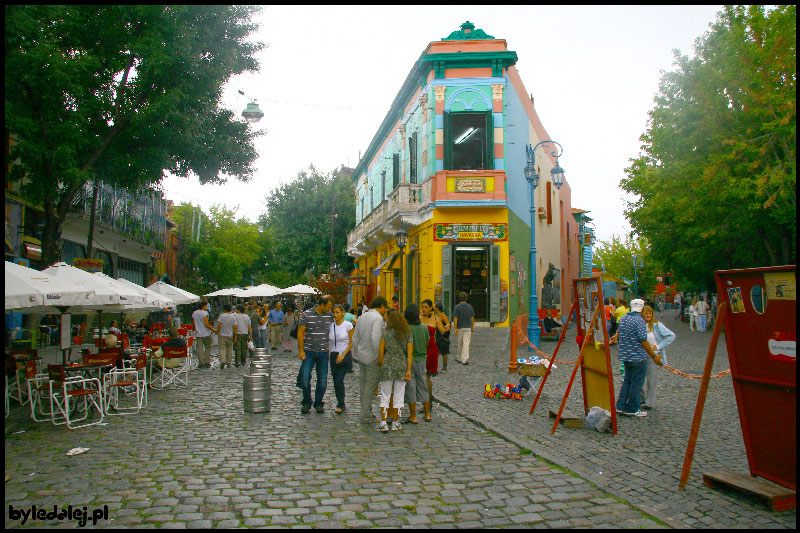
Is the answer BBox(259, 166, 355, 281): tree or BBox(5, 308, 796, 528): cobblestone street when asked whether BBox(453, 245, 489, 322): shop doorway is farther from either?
BBox(259, 166, 355, 281): tree

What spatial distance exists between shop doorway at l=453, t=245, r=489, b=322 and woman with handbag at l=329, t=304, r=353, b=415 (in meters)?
11.0

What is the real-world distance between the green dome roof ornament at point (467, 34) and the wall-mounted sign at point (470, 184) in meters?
4.87

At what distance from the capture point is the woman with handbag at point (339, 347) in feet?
31.1

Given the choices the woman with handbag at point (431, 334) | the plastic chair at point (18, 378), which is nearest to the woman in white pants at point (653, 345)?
the woman with handbag at point (431, 334)

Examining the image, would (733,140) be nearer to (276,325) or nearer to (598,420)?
(276,325)

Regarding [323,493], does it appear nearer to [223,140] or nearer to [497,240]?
[223,140]

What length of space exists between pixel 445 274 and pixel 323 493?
15.0 m

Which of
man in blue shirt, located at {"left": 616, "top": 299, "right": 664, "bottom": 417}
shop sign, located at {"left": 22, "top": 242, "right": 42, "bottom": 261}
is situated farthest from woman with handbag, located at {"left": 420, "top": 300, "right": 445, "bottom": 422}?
shop sign, located at {"left": 22, "top": 242, "right": 42, "bottom": 261}

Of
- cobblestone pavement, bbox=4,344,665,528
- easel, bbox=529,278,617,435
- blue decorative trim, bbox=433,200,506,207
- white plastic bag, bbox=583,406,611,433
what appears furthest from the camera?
blue decorative trim, bbox=433,200,506,207

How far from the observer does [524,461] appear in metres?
6.41

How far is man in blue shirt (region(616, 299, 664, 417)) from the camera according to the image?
862 centimetres

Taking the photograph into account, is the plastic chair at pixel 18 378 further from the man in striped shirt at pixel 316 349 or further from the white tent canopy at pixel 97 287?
the man in striped shirt at pixel 316 349

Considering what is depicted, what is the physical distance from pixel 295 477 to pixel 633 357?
512 cm

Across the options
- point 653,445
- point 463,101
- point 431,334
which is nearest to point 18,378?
point 431,334
